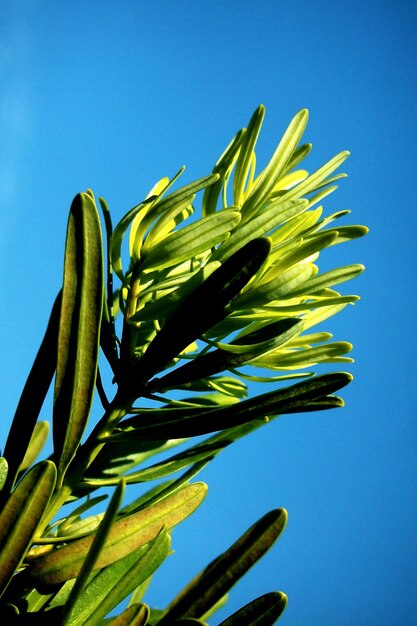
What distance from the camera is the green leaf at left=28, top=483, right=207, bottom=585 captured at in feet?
2.15

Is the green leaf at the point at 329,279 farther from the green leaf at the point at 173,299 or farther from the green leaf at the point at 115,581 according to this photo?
the green leaf at the point at 115,581

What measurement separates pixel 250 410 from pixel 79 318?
207 millimetres

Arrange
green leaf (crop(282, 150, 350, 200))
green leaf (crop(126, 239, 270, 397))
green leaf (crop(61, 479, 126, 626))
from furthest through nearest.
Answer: green leaf (crop(282, 150, 350, 200))
green leaf (crop(126, 239, 270, 397))
green leaf (crop(61, 479, 126, 626))

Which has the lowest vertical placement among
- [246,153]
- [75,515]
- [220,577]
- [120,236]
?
[75,515]

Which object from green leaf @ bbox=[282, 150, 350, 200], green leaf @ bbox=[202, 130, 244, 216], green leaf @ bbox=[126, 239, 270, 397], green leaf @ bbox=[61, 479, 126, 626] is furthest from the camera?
green leaf @ bbox=[202, 130, 244, 216]

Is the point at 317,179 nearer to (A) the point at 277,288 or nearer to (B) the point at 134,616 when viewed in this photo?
(A) the point at 277,288

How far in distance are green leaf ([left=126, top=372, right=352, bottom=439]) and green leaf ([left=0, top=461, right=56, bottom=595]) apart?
13cm

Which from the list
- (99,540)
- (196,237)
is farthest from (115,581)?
(196,237)

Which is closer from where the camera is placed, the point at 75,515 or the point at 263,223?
the point at 263,223

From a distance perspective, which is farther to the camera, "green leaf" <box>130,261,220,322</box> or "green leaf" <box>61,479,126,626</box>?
"green leaf" <box>130,261,220,322</box>

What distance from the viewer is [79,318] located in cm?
65

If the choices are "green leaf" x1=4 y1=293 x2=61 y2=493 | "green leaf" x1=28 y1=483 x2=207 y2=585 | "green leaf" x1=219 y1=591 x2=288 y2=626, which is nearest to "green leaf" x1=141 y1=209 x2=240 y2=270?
"green leaf" x1=4 y1=293 x2=61 y2=493

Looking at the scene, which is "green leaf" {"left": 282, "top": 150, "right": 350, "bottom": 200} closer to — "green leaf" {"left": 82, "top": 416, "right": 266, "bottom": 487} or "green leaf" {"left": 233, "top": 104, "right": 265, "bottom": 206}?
"green leaf" {"left": 233, "top": 104, "right": 265, "bottom": 206}

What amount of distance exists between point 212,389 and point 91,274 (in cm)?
30
